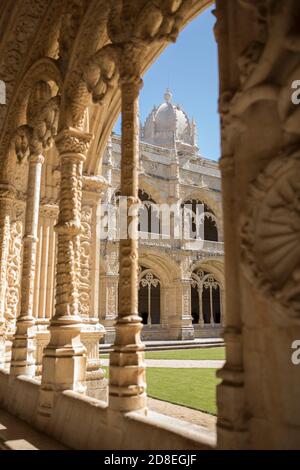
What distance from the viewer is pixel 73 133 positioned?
452cm

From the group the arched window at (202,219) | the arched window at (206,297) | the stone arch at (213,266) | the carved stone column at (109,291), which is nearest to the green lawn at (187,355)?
the carved stone column at (109,291)

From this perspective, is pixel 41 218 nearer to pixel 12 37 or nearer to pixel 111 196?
pixel 12 37

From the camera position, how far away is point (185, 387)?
7.09 meters

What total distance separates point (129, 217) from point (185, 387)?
14.8 ft

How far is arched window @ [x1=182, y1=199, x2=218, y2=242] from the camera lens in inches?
955

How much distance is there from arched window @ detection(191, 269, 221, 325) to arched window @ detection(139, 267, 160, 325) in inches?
89.4

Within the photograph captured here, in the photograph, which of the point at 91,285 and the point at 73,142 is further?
the point at 91,285

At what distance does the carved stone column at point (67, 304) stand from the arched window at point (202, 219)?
19.0 meters

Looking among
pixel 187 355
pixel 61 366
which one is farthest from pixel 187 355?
pixel 61 366

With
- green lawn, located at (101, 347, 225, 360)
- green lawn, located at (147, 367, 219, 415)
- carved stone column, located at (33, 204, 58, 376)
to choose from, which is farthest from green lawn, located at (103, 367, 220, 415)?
green lawn, located at (101, 347, 225, 360)

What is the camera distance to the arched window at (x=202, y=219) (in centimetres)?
2425

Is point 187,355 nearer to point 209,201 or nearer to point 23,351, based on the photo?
point 23,351
